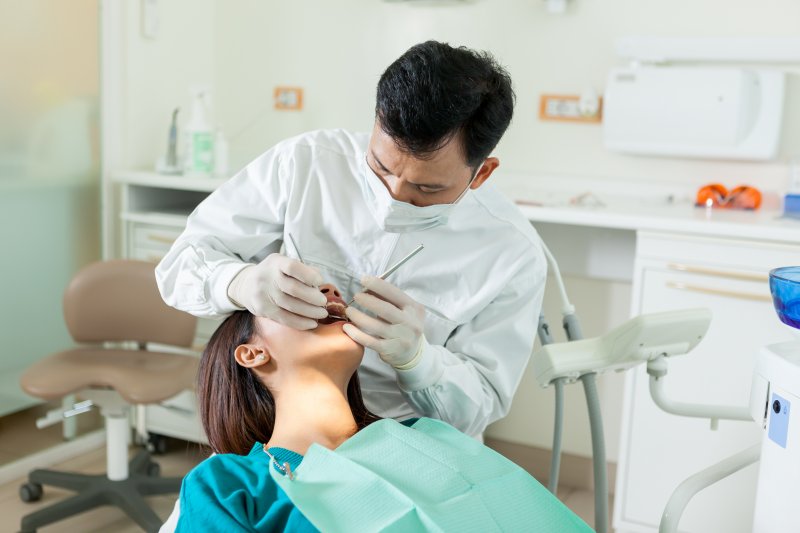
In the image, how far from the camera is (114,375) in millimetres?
2393

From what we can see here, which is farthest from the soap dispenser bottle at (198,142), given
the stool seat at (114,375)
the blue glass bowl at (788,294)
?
the blue glass bowl at (788,294)

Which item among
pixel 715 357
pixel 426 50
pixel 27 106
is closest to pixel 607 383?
pixel 715 357

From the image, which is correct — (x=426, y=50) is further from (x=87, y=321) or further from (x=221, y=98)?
(x=221, y=98)

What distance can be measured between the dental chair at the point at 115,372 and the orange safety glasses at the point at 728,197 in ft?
5.14

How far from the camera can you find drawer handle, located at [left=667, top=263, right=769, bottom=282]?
2.22 m

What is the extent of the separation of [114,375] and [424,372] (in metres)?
1.32

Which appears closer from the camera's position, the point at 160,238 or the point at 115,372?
the point at 115,372

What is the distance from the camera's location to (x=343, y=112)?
3.21 m

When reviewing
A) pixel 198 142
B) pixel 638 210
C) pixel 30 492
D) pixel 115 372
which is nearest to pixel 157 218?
pixel 198 142

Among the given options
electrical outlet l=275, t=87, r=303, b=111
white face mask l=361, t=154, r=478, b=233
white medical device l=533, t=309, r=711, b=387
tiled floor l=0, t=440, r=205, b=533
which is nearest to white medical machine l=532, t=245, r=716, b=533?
white medical device l=533, t=309, r=711, b=387

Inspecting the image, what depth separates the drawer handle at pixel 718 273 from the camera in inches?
87.4

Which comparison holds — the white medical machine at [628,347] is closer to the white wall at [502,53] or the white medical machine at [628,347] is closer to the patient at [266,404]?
the patient at [266,404]

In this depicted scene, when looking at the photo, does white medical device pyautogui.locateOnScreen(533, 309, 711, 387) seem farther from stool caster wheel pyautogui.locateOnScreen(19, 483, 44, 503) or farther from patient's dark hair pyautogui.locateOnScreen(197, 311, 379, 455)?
stool caster wheel pyautogui.locateOnScreen(19, 483, 44, 503)

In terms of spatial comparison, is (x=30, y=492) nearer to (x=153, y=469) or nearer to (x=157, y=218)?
(x=153, y=469)
